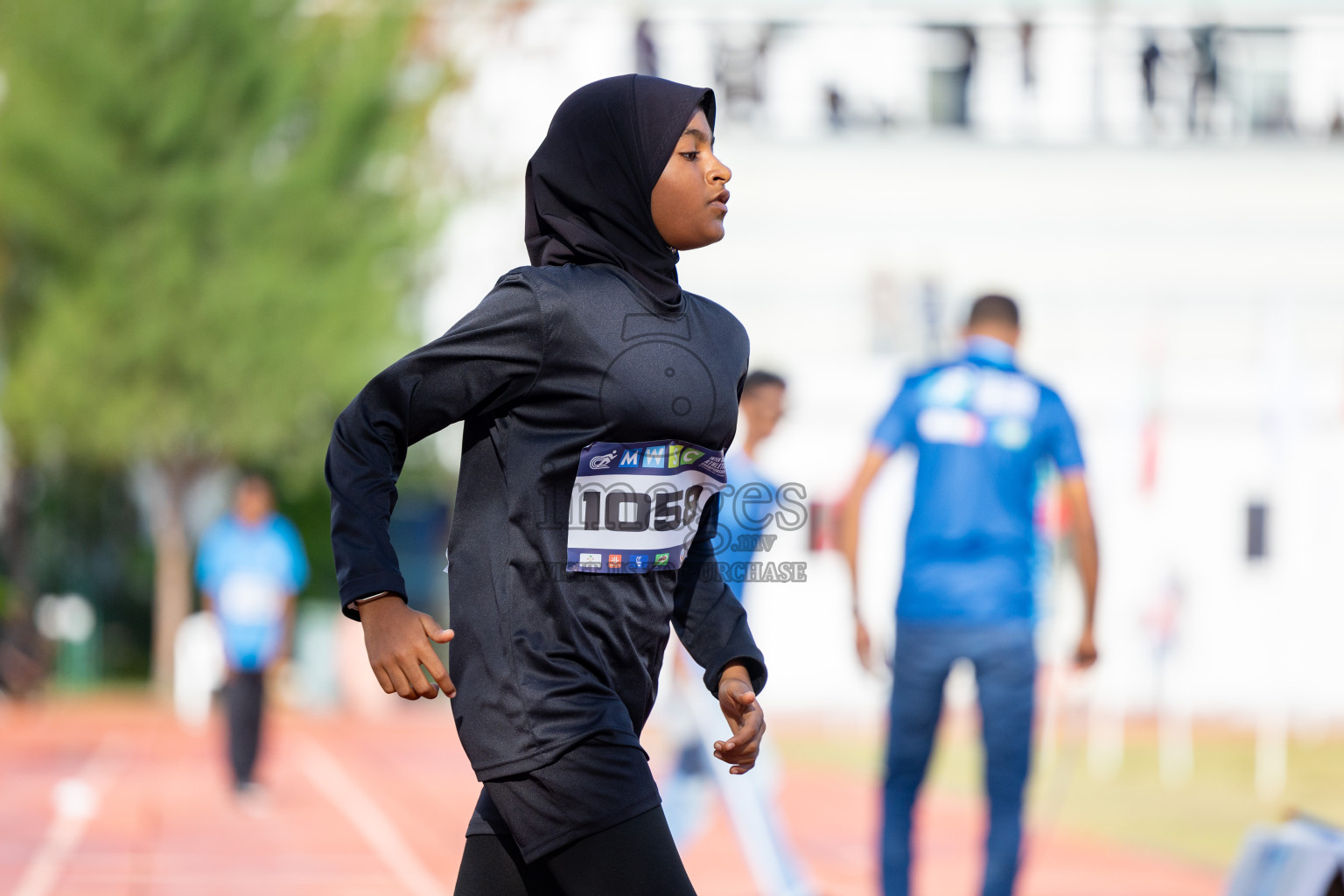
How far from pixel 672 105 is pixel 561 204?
236mm

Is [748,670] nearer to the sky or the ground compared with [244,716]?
nearer to the sky

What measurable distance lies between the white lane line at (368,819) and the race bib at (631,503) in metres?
5.61

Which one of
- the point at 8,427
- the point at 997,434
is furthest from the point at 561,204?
the point at 8,427

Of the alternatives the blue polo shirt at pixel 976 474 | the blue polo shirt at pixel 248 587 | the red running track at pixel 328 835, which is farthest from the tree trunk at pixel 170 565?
the blue polo shirt at pixel 976 474

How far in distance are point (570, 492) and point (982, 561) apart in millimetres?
3128

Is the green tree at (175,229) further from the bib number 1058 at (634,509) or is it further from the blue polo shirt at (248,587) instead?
the bib number 1058 at (634,509)

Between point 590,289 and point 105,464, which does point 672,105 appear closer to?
point 590,289

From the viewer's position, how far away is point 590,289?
292 cm

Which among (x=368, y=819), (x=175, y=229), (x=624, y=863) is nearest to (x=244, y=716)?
(x=368, y=819)

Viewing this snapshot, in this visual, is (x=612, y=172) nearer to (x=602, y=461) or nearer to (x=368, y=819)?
(x=602, y=461)

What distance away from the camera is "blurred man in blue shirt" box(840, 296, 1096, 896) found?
227 inches

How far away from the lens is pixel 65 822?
36.0 feet

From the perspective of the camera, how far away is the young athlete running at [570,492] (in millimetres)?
2805

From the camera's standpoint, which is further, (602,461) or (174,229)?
(174,229)
